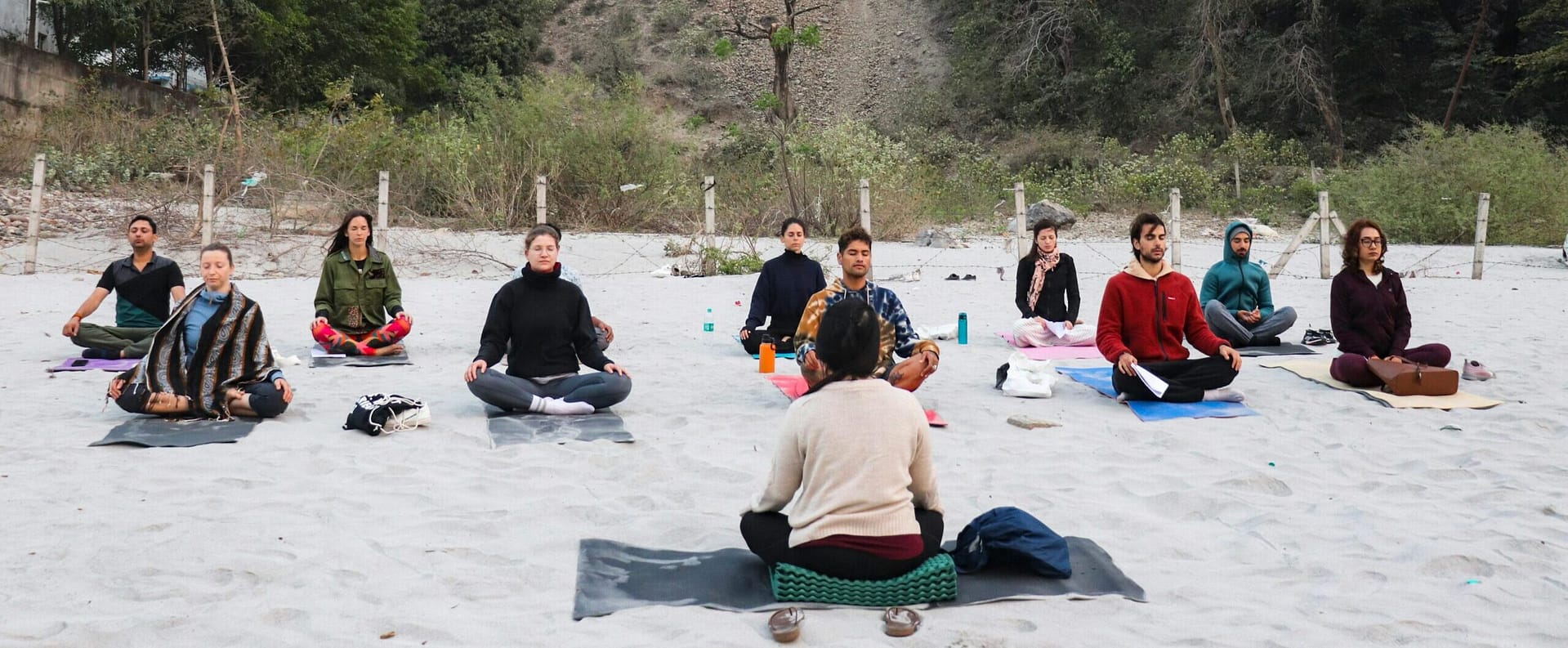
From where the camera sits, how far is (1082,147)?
101 feet

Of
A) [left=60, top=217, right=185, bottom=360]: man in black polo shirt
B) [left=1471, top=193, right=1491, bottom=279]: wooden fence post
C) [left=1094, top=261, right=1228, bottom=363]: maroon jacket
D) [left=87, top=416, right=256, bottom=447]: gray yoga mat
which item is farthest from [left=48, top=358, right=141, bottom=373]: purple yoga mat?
[left=1471, top=193, right=1491, bottom=279]: wooden fence post

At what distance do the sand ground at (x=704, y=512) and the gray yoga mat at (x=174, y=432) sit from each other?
0.11m

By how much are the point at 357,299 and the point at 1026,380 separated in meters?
4.63

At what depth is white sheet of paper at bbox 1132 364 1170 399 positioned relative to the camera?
6.55m

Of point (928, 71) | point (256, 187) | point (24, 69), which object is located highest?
point (928, 71)

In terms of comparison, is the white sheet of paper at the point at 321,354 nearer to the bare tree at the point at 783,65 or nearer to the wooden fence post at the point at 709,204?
the wooden fence post at the point at 709,204

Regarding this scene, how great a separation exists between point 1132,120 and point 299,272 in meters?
25.9

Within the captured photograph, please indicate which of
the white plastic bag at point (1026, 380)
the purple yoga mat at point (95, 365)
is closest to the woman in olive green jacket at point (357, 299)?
the purple yoga mat at point (95, 365)

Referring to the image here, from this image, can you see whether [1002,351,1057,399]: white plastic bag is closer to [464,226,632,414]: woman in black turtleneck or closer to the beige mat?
the beige mat

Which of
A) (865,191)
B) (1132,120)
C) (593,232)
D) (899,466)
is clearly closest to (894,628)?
(899,466)

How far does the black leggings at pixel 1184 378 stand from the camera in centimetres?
669

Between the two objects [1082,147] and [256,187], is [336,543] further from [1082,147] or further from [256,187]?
[1082,147]

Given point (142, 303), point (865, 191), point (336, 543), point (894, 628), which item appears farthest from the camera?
point (865, 191)

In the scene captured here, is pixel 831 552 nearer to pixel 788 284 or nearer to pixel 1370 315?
pixel 788 284
